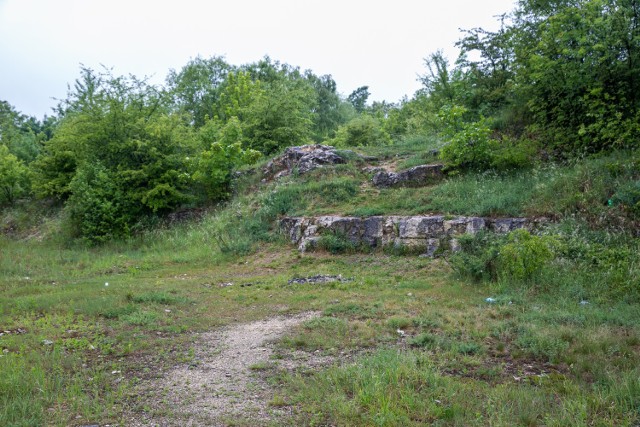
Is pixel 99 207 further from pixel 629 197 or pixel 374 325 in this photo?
pixel 629 197

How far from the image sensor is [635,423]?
4090 mm

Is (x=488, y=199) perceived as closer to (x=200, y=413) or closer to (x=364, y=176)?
(x=364, y=176)

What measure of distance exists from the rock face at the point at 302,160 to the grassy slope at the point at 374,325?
10.4 ft

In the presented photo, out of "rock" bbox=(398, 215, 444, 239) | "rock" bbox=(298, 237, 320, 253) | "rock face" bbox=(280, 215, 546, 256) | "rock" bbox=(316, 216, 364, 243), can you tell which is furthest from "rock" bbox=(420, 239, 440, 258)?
"rock" bbox=(298, 237, 320, 253)

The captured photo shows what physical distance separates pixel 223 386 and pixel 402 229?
317 inches

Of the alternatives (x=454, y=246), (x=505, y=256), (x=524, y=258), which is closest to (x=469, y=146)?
(x=454, y=246)

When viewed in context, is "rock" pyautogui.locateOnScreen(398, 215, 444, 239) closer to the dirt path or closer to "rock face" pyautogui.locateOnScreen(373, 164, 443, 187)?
"rock face" pyautogui.locateOnScreen(373, 164, 443, 187)

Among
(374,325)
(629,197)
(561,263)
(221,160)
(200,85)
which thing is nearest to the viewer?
(374,325)

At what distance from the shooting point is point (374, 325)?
7.14 metres

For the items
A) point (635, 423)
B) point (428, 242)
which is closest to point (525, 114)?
point (428, 242)

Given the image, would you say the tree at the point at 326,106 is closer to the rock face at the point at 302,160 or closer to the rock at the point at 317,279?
the rock face at the point at 302,160

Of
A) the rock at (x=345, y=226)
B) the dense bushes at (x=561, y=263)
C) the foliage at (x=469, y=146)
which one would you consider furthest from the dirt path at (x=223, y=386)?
the foliage at (x=469, y=146)

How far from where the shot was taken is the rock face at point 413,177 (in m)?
15.4

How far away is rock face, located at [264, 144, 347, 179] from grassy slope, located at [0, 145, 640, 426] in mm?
3183
